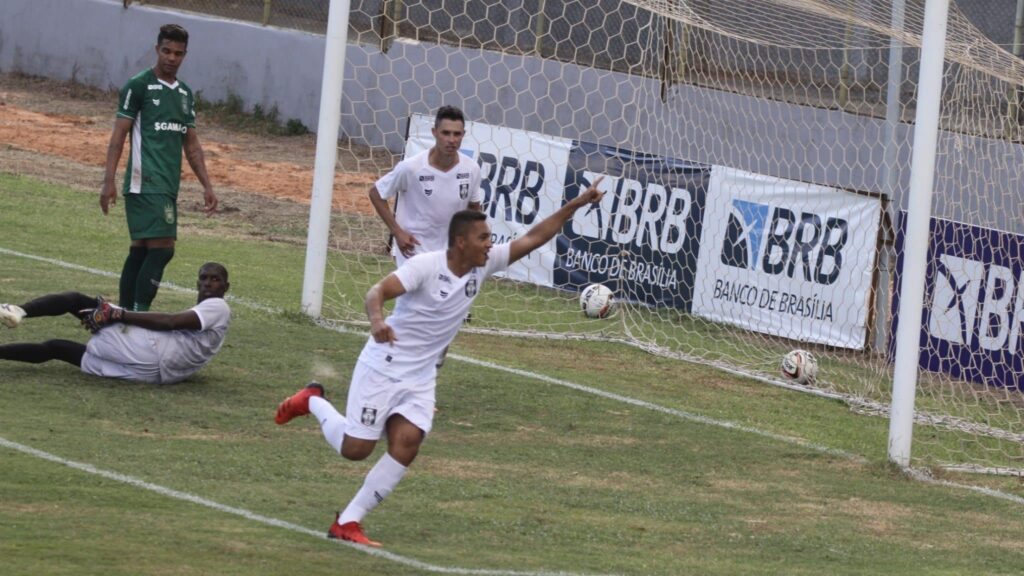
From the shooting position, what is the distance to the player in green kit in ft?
33.8

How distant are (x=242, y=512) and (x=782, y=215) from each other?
8241 mm

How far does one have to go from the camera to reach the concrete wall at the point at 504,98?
13.5m

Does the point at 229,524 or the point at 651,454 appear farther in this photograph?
the point at 651,454

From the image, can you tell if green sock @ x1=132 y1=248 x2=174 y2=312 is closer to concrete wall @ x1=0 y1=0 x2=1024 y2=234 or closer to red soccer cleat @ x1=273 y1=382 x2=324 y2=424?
red soccer cleat @ x1=273 y1=382 x2=324 y2=424

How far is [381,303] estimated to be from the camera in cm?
706

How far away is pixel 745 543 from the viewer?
7898 mm

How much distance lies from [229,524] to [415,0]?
707 inches

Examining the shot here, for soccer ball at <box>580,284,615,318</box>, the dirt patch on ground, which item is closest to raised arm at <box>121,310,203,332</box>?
soccer ball at <box>580,284,615,318</box>

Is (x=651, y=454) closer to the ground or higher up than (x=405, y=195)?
closer to the ground

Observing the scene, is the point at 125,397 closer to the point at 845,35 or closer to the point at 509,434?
the point at 509,434

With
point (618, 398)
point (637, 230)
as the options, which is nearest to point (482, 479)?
point (618, 398)

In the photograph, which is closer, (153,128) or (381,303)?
(381,303)

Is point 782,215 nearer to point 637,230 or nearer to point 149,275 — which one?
point 637,230

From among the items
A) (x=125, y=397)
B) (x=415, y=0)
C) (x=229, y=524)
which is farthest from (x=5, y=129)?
(x=229, y=524)
